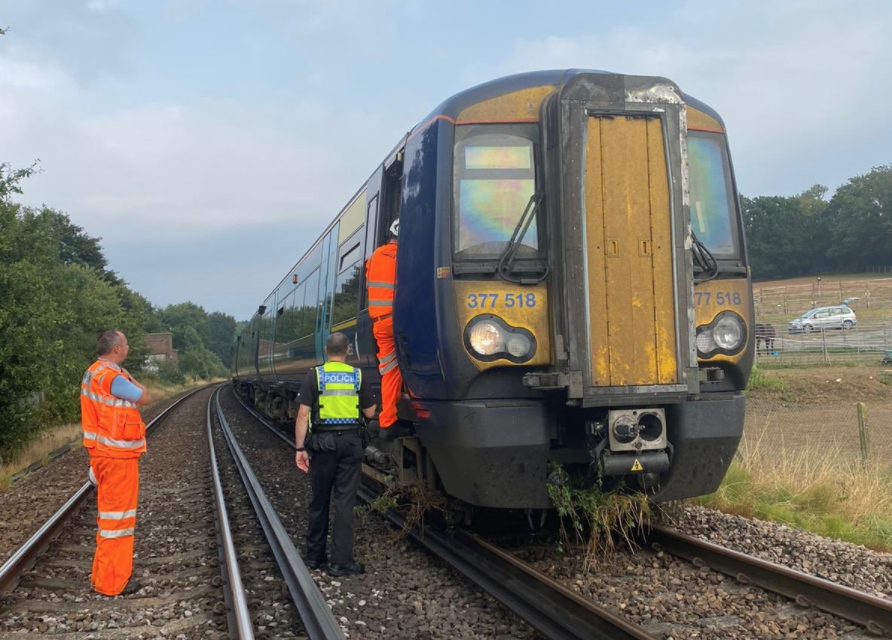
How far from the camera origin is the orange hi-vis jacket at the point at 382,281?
19.6ft

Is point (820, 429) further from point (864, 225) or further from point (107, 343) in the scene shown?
point (864, 225)

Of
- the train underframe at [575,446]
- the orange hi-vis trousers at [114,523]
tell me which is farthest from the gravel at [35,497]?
the train underframe at [575,446]

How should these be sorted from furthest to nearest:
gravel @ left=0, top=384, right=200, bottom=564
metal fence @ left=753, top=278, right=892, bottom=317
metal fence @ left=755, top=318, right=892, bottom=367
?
metal fence @ left=753, top=278, right=892, bottom=317 → metal fence @ left=755, top=318, right=892, bottom=367 → gravel @ left=0, top=384, right=200, bottom=564

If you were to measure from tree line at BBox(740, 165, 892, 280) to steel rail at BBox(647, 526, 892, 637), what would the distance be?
242 ft

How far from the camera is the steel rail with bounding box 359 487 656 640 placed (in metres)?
3.92

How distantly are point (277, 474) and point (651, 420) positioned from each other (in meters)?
6.70

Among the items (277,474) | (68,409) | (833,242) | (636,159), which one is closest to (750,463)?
(636,159)

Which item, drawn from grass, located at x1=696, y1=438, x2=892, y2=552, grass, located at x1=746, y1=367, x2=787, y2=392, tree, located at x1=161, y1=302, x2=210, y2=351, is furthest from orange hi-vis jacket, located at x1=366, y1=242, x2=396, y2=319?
tree, located at x1=161, y1=302, x2=210, y2=351

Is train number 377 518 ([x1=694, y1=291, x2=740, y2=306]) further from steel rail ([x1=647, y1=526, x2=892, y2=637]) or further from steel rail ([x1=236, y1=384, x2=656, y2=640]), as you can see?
steel rail ([x1=236, y1=384, x2=656, y2=640])

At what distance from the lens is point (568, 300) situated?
4.85 metres

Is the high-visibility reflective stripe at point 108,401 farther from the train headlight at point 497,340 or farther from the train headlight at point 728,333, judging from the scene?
the train headlight at point 728,333

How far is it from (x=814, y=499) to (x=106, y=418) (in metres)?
6.02

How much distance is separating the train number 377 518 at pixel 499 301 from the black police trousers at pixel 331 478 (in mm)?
1416

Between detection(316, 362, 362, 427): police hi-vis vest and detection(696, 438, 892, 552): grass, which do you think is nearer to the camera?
detection(316, 362, 362, 427): police hi-vis vest
